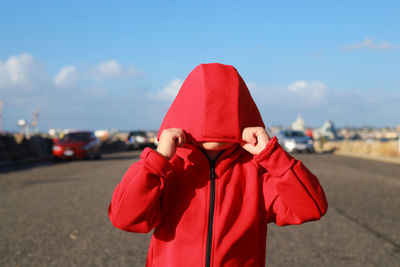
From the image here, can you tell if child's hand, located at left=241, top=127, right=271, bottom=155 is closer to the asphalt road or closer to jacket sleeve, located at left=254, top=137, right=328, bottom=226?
jacket sleeve, located at left=254, top=137, right=328, bottom=226

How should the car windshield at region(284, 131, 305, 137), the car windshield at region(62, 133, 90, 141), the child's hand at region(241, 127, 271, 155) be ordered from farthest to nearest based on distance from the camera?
the car windshield at region(284, 131, 305, 137) < the car windshield at region(62, 133, 90, 141) < the child's hand at region(241, 127, 271, 155)

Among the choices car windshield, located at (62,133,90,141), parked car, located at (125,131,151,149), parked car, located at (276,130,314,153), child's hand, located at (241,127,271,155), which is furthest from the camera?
parked car, located at (125,131,151,149)

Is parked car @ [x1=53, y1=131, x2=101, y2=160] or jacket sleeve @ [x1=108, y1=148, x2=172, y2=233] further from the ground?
jacket sleeve @ [x1=108, y1=148, x2=172, y2=233]

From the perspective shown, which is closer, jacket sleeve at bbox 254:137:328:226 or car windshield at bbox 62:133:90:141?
jacket sleeve at bbox 254:137:328:226

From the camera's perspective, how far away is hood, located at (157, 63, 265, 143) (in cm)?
182

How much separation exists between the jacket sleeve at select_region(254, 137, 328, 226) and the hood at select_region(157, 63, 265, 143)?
171 millimetres

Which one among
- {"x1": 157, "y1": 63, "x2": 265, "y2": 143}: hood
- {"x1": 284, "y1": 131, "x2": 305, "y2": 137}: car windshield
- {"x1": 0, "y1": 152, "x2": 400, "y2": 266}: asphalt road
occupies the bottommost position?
{"x1": 284, "y1": 131, "x2": 305, "y2": 137}: car windshield

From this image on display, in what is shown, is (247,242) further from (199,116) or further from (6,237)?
(6,237)

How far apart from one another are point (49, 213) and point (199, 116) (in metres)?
5.93

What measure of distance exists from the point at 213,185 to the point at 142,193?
34 centimetres

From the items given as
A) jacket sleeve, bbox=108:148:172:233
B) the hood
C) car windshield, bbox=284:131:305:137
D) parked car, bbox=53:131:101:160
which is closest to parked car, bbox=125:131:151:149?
parked car, bbox=53:131:101:160

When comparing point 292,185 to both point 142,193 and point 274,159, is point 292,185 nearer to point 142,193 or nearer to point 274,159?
point 274,159

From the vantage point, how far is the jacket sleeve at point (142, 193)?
1.70 meters

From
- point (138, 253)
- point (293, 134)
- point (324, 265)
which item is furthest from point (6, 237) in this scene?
point (293, 134)
